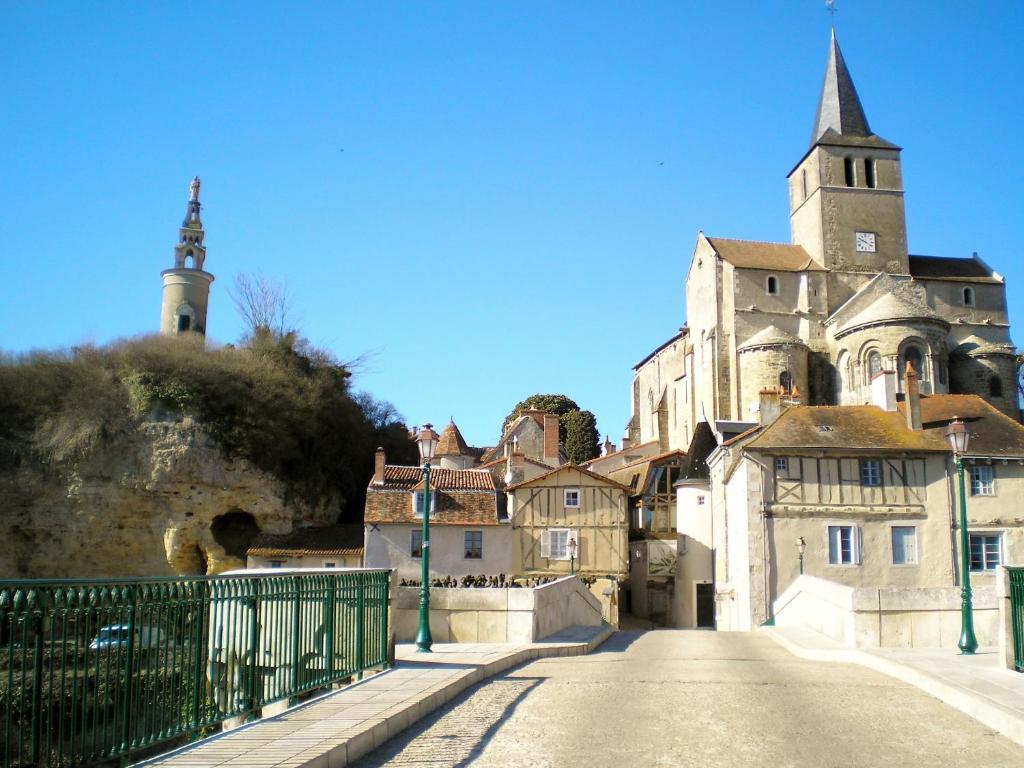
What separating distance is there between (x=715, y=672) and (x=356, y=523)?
93.1ft

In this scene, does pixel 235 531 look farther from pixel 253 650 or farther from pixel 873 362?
pixel 253 650

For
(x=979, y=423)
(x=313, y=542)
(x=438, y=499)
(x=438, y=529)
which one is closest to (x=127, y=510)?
(x=313, y=542)

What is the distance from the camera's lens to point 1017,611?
10195 millimetres

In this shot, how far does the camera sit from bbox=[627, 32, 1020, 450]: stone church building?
44.4 meters

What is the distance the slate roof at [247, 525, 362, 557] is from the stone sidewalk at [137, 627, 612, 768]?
75.3 ft

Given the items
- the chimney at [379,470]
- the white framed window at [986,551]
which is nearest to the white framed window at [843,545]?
the white framed window at [986,551]

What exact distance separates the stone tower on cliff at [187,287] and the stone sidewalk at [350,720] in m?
35.9

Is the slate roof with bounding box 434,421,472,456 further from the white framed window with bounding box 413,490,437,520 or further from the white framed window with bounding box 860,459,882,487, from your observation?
the white framed window with bounding box 860,459,882,487

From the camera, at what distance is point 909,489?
89.6 feet

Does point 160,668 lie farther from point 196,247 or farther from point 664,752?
point 196,247

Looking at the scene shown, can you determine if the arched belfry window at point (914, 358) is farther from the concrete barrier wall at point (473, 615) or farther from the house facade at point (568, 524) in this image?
the concrete barrier wall at point (473, 615)

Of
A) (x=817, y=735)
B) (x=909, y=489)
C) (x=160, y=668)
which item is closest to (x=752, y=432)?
(x=909, y=489)

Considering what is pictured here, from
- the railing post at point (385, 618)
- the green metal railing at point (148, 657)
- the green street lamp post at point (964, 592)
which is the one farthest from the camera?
the green street lamp post at point (964, 592)

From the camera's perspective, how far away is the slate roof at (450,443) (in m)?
53.4
